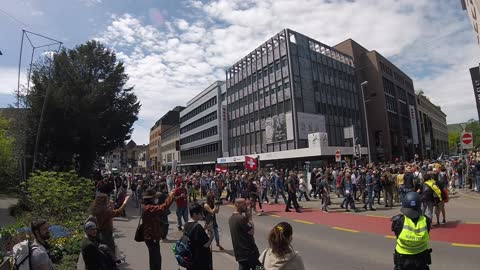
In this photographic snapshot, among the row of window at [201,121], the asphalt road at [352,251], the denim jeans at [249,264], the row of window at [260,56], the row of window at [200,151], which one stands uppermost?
the row of window at [260,56]

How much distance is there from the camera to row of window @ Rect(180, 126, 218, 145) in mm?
67512

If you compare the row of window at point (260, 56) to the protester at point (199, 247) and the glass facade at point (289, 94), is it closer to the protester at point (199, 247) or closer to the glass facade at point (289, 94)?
the glass facade at point (289, 94)

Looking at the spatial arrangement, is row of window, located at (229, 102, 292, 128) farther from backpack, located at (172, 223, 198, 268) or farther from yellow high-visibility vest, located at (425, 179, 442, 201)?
backpack, located at (172, 223, 198, 268)

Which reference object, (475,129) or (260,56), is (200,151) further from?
(475,129)

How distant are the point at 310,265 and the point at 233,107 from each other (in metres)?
52.6

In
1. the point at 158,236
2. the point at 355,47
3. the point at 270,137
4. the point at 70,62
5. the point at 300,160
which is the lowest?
the point at 158,236

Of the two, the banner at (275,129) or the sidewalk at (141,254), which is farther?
the banner at (275,129)

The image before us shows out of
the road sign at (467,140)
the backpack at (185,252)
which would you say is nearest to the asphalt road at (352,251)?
the backpack at (185,252)

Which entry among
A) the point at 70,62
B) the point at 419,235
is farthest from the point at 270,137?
the point at 419,235

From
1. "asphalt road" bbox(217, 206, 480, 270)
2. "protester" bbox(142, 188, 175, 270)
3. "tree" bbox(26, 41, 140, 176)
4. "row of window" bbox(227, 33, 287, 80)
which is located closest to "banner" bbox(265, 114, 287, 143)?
"row of window" bbox(227, 33, 287, 80)

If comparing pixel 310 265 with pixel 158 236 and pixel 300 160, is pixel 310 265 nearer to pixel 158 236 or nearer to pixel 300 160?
pixel 158 236

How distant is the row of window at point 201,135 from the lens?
67.5 m

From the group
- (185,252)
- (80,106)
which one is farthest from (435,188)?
(80,106)

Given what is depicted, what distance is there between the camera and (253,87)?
53.8 meters
